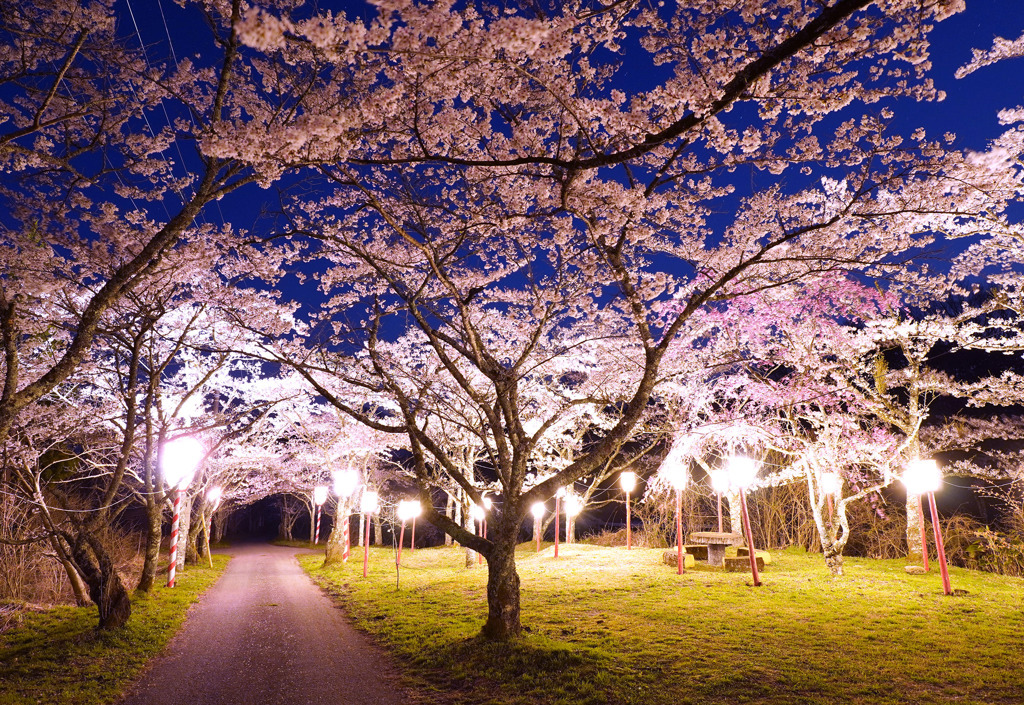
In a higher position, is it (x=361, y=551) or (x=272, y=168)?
(x=272, y=168)

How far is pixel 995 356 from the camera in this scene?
23484 millimetres

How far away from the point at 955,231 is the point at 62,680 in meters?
16.7

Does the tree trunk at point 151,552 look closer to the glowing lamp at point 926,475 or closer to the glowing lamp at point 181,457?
the glowing lamp at point 181,457

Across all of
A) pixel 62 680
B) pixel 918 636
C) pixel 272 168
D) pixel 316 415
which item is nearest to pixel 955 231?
pixel 918 636

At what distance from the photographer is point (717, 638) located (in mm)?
7512

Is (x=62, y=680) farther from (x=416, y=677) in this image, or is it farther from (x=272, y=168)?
(x=272, y=168)

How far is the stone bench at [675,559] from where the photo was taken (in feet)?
46.1

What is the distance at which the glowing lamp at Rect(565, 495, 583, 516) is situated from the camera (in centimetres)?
2042

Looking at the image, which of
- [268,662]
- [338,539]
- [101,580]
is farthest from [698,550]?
[101,580]

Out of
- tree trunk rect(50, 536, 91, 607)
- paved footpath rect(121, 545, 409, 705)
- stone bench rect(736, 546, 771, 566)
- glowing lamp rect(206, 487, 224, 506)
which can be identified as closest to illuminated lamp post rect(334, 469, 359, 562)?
paved footpath rect(121, 545, 409, 705)

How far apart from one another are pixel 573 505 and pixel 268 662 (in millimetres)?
14775

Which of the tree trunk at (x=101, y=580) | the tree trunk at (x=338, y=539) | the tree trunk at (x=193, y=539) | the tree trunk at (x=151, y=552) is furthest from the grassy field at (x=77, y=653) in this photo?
the tree trunk at (x=193, y=539)

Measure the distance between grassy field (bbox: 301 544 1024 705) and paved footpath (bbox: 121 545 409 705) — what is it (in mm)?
537

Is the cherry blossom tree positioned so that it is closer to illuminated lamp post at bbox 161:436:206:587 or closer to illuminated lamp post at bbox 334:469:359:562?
illuminated lamp post at bbox 161:436:206:587
